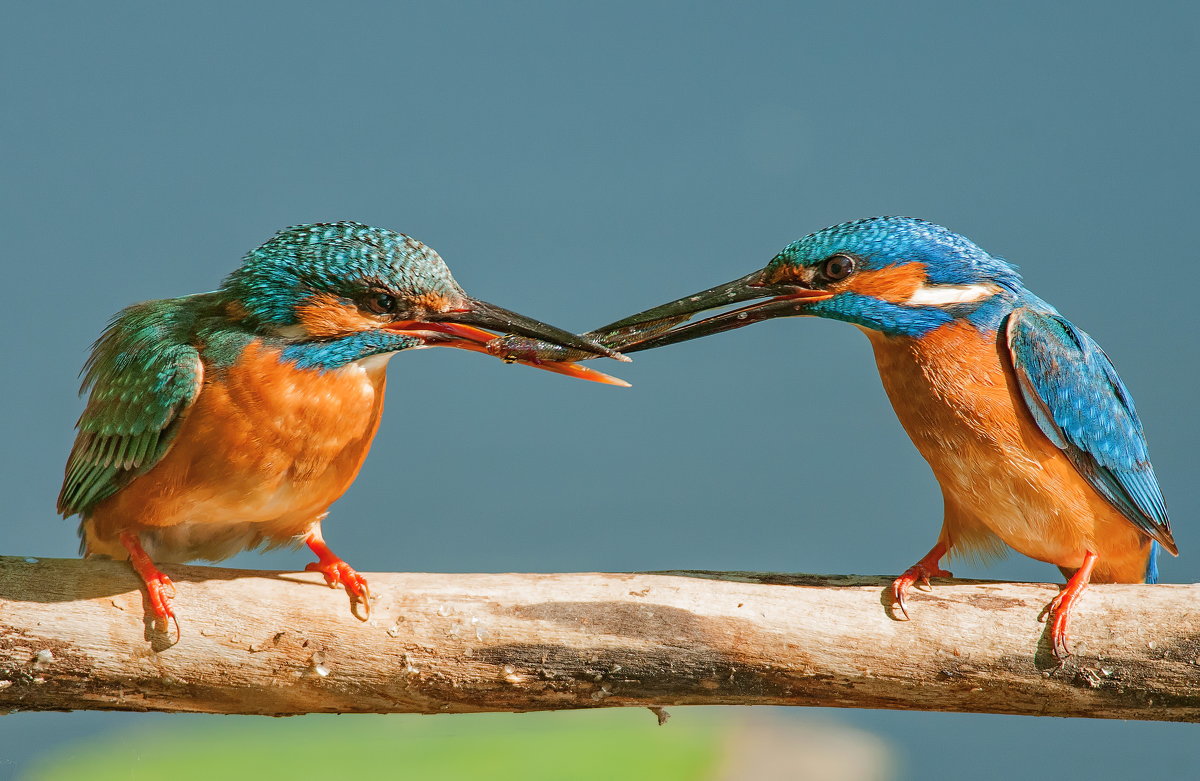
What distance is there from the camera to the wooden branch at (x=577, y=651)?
2.35m

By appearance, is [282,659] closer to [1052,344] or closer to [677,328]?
[677,328]

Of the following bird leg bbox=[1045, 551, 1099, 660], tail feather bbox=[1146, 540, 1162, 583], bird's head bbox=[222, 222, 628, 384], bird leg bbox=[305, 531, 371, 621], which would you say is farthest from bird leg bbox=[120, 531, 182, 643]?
tail feather bbox=[1146, 540, 1162, 583]

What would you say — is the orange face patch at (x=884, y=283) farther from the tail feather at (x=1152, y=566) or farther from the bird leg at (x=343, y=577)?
the bird leg at (x=343, y=577)

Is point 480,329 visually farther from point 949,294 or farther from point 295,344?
point 949,294

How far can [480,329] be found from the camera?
7.74 feet

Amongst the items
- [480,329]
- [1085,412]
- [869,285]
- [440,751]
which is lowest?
[440,751]

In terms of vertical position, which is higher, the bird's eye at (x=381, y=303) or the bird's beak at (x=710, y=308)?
the bird's beak at (x=710, y=308)

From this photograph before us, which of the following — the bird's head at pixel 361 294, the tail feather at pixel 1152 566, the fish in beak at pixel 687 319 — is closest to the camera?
the bird's head at pixel 361 294

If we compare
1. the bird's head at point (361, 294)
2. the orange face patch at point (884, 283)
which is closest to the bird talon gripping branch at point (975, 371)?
the orange face patch at point (884, 283)

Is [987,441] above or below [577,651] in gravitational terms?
above

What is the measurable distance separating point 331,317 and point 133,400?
49cm

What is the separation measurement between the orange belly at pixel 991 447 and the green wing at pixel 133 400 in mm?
1570

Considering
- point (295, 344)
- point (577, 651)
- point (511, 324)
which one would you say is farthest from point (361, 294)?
point (577, 651)

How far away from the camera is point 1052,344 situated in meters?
2.48
